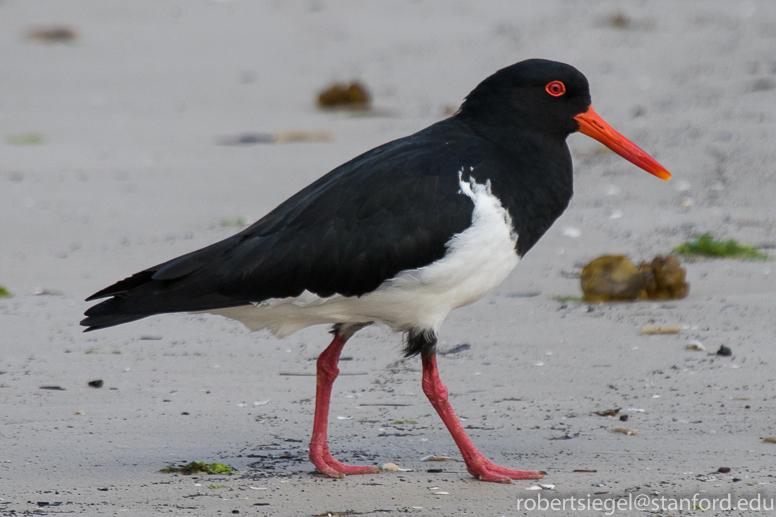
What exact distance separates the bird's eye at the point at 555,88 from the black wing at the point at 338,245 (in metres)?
0.47

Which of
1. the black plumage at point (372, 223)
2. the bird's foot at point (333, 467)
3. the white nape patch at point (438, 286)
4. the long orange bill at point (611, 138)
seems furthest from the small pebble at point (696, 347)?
the bird's foot at point (333, 467)

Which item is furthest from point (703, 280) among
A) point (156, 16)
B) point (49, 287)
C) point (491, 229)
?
point (156, 16)

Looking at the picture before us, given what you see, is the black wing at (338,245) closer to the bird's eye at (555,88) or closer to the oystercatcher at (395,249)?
the oystercatcher at (395,249)

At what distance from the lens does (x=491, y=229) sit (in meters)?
4.28

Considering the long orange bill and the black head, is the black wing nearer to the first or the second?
the black head

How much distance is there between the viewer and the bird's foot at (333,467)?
14.5 feet

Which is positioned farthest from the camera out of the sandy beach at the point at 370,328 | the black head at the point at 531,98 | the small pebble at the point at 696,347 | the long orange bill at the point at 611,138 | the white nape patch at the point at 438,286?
the small pebble at the point at 696,347

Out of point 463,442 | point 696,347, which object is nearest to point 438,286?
point 463,442

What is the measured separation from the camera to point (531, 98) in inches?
186

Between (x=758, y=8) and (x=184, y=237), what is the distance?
35.4 feet

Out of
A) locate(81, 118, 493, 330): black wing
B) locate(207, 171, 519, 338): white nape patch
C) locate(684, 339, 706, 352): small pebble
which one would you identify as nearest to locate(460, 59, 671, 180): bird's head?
locate(81, 118, 493, 330): black wing

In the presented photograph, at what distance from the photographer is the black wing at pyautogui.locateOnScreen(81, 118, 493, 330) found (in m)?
4.29

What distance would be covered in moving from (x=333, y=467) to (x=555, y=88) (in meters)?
1.93

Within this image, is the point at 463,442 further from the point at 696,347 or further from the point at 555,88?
the point at 696,347
